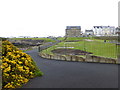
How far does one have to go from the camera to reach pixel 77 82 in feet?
21.5

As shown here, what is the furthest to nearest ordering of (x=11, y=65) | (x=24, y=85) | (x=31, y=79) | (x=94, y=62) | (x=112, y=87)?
(x=94, y=62) < (x=31, y=79) < (x=11, y=65) < (x=24, y=85) < (x=112, y=87)

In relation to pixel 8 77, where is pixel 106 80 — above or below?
below

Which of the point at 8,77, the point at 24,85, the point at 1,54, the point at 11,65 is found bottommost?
the point at 24,85

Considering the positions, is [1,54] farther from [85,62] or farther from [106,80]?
[85,62]

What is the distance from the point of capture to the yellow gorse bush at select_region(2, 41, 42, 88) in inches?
239

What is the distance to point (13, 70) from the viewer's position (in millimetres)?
6465

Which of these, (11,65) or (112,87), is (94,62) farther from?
(11,65)

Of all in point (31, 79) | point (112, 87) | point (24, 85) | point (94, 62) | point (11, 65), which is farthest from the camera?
point (94, 62)

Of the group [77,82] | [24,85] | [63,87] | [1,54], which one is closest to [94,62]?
[77,82]

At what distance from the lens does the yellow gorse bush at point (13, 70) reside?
19.9 feet

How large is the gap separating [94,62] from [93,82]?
4927mm

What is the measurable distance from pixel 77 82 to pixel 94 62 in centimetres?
519

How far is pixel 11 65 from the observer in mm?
6730

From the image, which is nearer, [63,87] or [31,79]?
[63,87]
